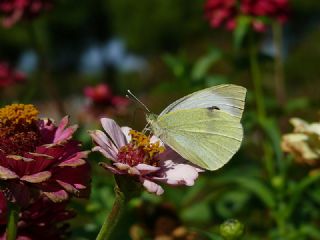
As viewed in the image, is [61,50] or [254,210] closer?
[254,210]

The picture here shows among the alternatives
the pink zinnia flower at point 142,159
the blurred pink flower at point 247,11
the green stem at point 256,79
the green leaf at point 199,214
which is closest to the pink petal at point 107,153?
the pink zinnia flower at point 142,159

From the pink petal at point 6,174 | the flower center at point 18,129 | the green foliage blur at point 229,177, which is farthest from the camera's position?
the green foliage blur at point 229,177

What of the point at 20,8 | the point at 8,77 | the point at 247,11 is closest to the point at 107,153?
the point at 247,11

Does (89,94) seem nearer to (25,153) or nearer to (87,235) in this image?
(87,235)

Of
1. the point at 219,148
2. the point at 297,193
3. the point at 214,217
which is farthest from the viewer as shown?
the point at 214,217

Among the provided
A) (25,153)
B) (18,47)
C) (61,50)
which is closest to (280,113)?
(25,153)

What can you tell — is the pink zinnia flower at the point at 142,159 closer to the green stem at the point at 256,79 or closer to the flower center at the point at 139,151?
the flower center at the point at 139,151
